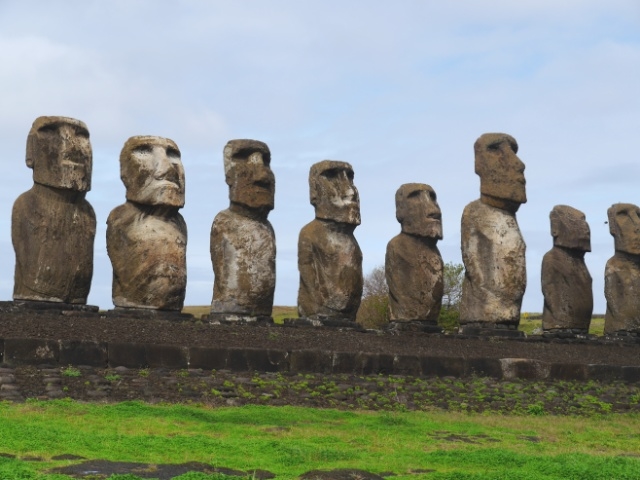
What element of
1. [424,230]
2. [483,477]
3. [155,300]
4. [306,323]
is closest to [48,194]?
[155,300]

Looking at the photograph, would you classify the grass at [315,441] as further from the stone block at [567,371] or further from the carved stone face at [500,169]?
the carved stone face at [500,169]

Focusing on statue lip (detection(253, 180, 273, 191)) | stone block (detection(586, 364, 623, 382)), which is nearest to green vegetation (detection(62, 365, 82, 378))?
statue lip (detection(253, 180, 273, 191))

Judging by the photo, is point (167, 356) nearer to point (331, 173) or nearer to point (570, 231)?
point (331, 173)

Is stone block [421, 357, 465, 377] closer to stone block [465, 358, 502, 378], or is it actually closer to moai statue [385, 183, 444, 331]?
stone block [465, 358, 502, 378]

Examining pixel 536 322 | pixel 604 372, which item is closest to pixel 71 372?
pixel 604 372

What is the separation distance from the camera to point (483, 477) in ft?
28.9

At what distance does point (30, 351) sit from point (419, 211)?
29.8 ft

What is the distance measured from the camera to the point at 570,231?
75.2 ft

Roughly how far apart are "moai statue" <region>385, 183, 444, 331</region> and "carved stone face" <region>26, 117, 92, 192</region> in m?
6.39

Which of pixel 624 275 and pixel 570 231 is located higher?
pixel 570 231

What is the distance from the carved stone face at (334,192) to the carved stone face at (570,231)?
506cm

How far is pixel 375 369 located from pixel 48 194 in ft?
17.6

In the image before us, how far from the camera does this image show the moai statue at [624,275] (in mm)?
23953

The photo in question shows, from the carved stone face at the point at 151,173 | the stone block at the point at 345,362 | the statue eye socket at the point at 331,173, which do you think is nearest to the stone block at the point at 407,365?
the stone block at the point at 345,362
